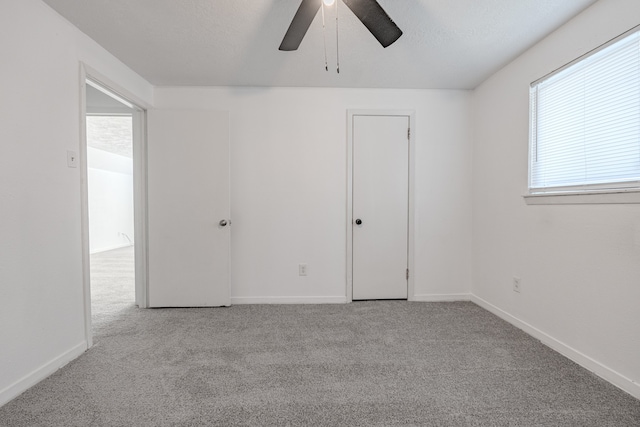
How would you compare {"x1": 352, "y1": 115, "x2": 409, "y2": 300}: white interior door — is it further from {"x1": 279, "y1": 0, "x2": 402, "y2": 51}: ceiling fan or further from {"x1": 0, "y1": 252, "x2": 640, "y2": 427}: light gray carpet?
{"x1": 279, "y1": 0, "x2": 402, "y2": 51}: ceiling fan

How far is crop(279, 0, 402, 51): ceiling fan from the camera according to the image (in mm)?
1428

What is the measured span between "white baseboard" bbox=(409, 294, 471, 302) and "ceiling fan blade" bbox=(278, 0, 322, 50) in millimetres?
2652

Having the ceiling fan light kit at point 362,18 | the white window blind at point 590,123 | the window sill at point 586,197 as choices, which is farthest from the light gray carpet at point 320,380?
the ceiling fan light kit at point 362,18

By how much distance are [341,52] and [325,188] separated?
1.28 meters

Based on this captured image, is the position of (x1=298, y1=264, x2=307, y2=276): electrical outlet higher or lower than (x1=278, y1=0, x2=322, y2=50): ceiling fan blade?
lower

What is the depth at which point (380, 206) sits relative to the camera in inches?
123

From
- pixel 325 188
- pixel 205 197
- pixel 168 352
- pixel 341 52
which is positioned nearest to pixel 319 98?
pixel 341 52

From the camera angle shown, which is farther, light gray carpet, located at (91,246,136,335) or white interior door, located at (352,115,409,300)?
white interior door, located at (352,115,409,300)

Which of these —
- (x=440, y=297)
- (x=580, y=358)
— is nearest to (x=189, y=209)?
(x=440, y=297)

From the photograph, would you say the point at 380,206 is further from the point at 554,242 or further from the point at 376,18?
the point at 376,18

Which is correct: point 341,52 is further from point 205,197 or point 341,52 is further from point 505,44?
point 205,197

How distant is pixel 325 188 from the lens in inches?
122

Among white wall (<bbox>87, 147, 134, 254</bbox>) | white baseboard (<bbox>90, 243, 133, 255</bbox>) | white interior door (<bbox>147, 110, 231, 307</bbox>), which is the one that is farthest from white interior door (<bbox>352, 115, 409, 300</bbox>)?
white wall (<bbox>87, 147, 134, 254</bbox>)

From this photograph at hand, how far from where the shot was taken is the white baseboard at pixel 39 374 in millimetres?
1540
